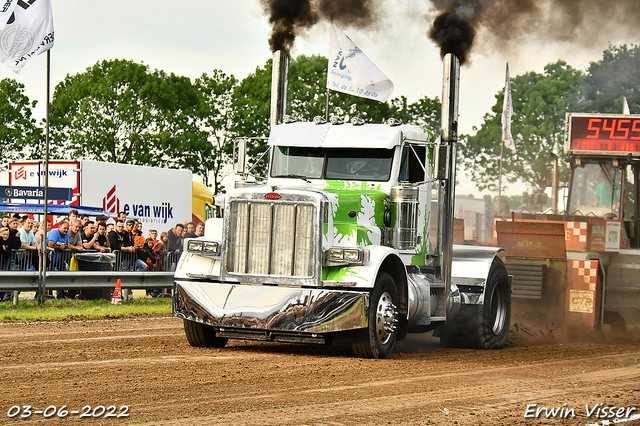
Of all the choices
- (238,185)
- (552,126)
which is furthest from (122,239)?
(552,126)

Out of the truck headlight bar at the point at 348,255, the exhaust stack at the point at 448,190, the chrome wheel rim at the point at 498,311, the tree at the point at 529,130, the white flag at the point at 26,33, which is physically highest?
the tree at the point at 529,130

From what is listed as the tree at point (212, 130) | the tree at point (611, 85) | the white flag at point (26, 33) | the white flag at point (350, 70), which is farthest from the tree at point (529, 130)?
the white flag at point (26, 33)

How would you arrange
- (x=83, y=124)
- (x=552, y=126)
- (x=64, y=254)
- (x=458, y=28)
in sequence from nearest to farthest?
(x=458, y=28), (x=64, y=254), (x=83, y=124), (x=552, y=126)

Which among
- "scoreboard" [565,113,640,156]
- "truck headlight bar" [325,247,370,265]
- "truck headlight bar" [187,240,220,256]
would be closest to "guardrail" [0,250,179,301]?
"truck headlight bar" [187,240,220,256]

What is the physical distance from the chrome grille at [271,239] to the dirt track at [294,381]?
98cm

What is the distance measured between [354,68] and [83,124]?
108ft

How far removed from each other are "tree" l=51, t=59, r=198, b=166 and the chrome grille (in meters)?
39.4

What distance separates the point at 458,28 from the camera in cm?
1256

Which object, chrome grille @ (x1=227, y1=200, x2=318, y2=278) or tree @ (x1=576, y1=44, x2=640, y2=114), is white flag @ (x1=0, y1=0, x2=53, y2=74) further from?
tree @ (x1=576, y1=44, x2=640, y2=114)

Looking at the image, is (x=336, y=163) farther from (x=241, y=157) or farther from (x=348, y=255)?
(x=348, y=255)

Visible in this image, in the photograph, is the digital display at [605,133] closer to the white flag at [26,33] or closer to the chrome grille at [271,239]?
the chrome grille at [271,239]

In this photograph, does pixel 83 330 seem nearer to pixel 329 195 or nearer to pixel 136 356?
pixel 136 356

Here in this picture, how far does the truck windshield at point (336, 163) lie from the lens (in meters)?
11.1

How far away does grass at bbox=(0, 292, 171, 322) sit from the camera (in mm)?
14398
